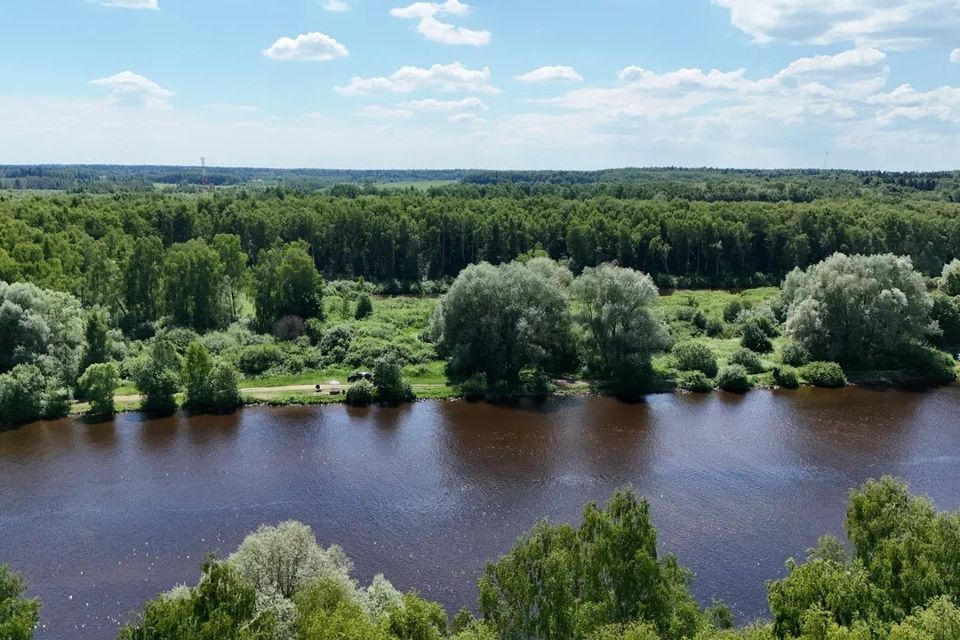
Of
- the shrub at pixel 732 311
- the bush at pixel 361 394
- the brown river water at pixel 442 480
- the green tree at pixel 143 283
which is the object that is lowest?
the brown river water at pixel 442 480

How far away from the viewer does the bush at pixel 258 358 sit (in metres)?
63.4

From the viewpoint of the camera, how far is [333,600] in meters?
21.3

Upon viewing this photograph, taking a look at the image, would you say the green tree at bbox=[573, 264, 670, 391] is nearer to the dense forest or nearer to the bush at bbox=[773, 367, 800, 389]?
the bush at bbox=[773, 367, 800, 389]

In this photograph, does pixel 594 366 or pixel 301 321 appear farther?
pixel 301 321

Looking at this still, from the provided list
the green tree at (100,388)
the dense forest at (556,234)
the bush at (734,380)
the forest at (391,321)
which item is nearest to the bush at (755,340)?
the forest at (391,321)

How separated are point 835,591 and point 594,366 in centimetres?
4178

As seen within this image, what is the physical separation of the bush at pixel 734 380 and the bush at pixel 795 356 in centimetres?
710

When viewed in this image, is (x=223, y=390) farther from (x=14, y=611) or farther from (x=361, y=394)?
(x=14, y=611)

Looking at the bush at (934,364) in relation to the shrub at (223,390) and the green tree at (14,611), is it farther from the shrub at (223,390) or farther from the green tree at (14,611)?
the green tree at (14,611)

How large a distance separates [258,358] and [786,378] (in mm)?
43640

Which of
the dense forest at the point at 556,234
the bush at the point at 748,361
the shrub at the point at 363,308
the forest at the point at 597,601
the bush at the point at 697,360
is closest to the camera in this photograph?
the forest at the point at 597,601

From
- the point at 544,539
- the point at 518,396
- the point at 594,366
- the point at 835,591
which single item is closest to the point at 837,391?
the point at 594,366

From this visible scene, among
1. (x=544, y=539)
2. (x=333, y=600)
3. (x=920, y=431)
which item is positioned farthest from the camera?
(x=920, y=431)

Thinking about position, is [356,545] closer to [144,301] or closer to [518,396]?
[518,396]
